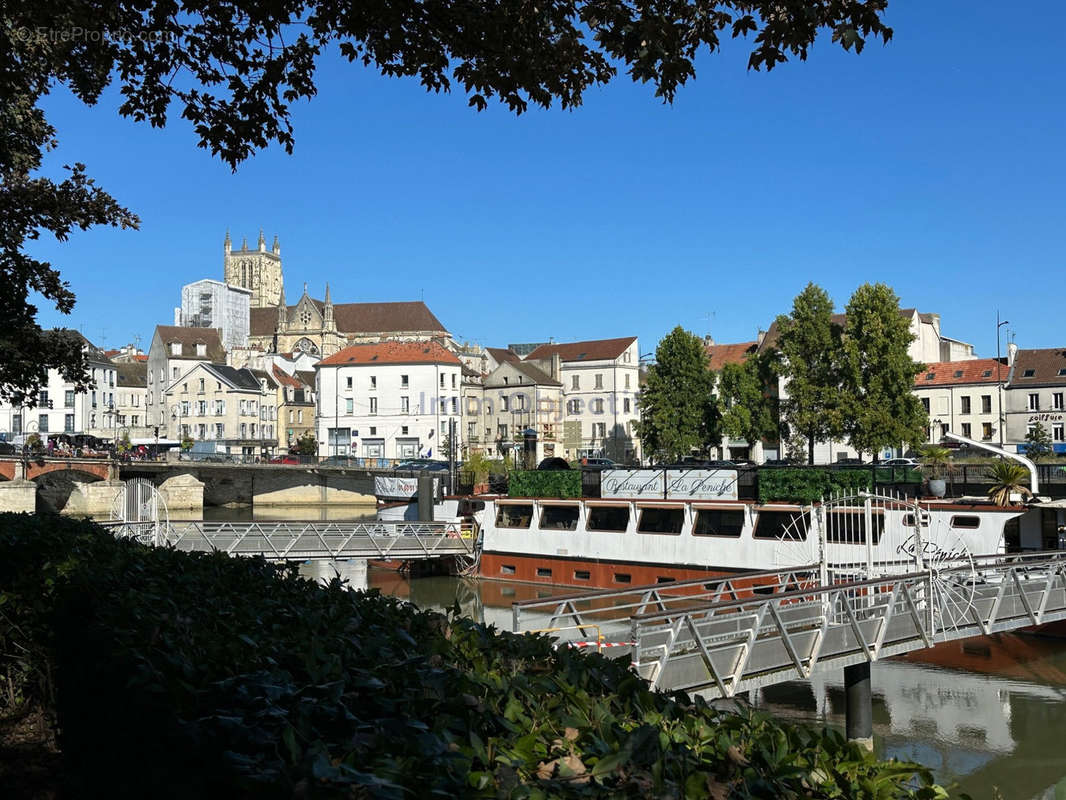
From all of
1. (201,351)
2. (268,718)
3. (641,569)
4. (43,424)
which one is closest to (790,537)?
(641,569)

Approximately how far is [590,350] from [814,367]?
37.4 m

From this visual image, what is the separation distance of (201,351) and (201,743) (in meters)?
113

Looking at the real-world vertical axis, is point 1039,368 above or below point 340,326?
below

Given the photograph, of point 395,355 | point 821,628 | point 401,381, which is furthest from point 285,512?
point 821,628

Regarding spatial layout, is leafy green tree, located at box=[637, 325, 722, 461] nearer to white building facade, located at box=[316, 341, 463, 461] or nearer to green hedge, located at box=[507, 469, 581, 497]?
white building facade, located at box=[316, 341, 463, 461]

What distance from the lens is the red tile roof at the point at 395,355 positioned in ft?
263

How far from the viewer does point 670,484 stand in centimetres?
3278

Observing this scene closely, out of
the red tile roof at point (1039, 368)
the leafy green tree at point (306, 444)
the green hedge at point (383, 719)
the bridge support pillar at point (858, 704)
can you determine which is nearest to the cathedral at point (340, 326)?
the leafy green tree at point (306, 444)

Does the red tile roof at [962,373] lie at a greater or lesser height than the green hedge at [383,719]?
greater

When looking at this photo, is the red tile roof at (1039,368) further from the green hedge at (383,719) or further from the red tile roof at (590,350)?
the green hedge at (383,719)

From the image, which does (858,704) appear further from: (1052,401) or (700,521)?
(1052,401)

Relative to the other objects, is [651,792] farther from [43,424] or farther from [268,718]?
[43,424]

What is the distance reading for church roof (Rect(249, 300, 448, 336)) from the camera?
135 meters

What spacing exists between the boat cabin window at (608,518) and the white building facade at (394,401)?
4612 cm
